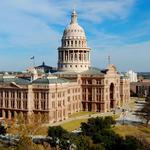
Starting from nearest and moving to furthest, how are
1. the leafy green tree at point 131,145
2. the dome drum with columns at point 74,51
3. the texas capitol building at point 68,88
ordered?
1. the leafy green tree at point 131,145
2. the texas capitol building at point 68,88
3. the dome drum with columns at point 74,51

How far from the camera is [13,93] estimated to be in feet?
390

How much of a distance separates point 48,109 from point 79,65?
40299 millimetres

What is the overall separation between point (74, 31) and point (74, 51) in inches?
333

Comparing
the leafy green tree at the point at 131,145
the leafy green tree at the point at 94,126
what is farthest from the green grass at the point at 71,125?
the leafy green tree at the point at 131,145

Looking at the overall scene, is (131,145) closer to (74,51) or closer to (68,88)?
(68,88)

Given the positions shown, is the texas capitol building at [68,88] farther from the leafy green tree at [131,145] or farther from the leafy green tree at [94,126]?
the leafy green tree at [131,145]

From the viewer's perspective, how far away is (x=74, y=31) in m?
153

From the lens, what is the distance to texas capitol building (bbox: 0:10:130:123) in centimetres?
11614

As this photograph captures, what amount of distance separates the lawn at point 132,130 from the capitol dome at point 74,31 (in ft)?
190

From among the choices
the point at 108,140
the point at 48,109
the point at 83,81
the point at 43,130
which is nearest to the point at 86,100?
the point at 83,81

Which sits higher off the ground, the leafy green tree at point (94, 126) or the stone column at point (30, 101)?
the stone column at point (30, 101)

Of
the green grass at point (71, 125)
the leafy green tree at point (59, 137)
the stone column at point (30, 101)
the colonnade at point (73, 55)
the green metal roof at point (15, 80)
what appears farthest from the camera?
the colonnade at point (73, 55)

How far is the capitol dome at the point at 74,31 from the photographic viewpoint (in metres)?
152

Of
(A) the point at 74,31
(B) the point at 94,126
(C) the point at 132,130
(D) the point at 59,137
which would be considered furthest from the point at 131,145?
(A) the point at 74,31
